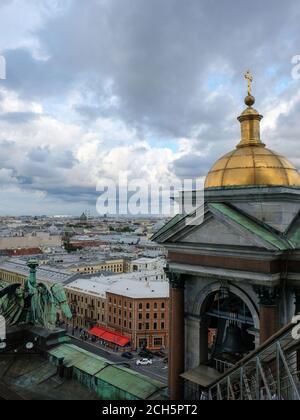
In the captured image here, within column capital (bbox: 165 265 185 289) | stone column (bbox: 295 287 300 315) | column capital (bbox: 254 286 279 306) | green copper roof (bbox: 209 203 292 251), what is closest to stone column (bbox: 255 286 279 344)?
column capital (bbox: 254 286 279 306)

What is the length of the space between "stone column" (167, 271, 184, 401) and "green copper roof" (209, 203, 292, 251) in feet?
10.4

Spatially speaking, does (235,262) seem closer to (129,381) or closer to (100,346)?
(129,381)

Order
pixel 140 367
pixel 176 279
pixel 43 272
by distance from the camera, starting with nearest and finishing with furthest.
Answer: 1. pixel 176 279
2. pixel 140 367
3. pixel 43 272

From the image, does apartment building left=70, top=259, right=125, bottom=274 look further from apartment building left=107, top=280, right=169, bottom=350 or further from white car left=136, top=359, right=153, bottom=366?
white car left=136, top=359, right=153, bottom=366

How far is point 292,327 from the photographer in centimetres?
769

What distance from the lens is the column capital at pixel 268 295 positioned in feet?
40.4

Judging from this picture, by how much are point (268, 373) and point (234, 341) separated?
427 centimetres

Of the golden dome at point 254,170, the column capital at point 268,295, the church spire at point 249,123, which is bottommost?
the column capital at point 268,295

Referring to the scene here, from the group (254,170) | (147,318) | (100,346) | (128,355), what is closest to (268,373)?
(254,170)

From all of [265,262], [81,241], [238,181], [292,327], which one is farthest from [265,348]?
[81,241]

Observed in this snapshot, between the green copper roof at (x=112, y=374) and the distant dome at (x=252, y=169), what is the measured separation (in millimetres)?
7127

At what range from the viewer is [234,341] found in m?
14.3

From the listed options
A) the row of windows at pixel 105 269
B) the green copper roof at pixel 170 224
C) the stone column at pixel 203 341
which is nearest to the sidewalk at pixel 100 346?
the row of windows at pixel 105 269

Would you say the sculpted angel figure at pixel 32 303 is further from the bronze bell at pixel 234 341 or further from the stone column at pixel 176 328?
the bronze bell at pixel 234 341
